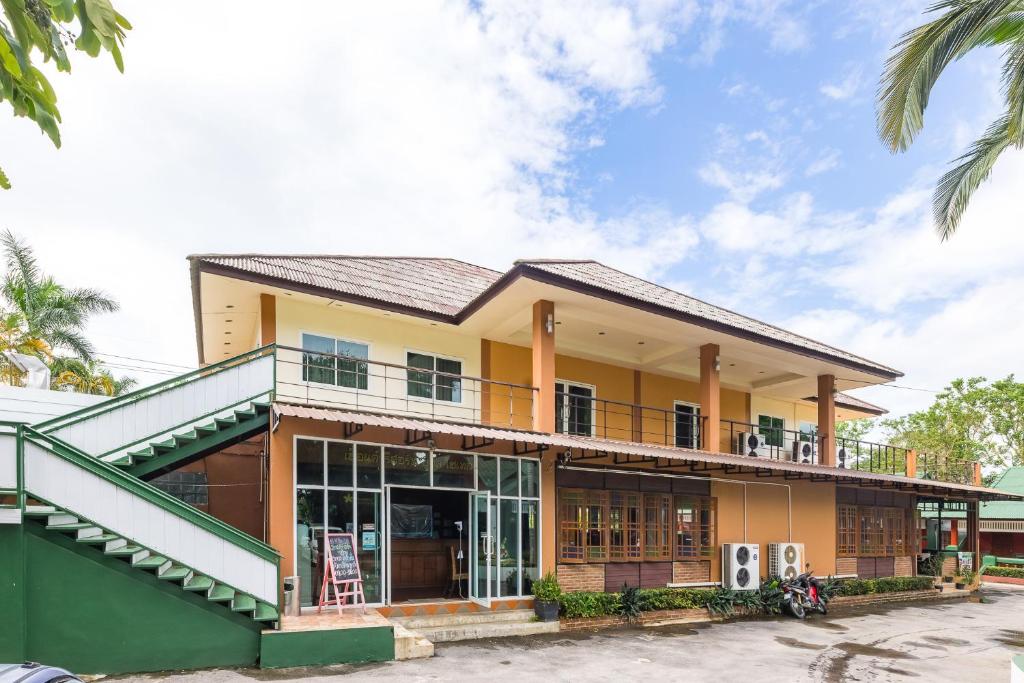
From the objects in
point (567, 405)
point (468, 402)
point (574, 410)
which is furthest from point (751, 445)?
point (468, 402)

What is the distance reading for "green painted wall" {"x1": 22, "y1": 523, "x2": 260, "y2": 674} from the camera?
8.29m

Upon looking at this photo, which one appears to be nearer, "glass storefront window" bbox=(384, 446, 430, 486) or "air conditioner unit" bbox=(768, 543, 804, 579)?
"glass storefront window" bbox=(384, 446, 430, 486)

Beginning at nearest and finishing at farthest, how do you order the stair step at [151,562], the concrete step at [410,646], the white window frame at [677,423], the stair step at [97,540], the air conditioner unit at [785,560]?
1. the stair step at [97,540]
2. the stair step at [151,562]
3. the concrete step at [410,646]
4. the air conditioner unit at [785,560]
5. the white window frame at [677,423]

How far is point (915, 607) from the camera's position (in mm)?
18484

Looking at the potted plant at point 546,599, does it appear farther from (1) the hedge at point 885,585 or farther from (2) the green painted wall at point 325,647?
(1) the hedge at point 885,585

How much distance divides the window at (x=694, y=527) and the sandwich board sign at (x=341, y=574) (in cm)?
774

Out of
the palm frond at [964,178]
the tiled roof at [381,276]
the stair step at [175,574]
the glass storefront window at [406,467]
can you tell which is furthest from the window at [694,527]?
the stair step at [175,574]

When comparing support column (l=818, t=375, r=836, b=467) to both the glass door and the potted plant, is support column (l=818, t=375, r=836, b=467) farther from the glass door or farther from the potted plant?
the glass door

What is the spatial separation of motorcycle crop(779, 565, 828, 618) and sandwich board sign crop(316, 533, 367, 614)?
9.97 m

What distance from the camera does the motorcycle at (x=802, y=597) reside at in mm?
15945

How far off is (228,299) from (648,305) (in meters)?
8.32

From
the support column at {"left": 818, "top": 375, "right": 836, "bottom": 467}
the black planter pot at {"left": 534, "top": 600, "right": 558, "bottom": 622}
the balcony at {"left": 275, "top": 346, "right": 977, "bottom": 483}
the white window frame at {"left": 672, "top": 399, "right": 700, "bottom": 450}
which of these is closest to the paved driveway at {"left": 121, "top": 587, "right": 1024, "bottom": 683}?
the black planter pot at {"left": 534, "top": 600, "right": 558, "bottom": 622}

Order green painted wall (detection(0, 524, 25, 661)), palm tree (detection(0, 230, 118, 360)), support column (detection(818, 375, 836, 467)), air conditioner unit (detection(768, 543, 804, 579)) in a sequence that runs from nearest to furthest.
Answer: green painted wall (detection(0, 524, 25, 661))
air conditioner unit (detection(768, 543, 804, 579))
support column (detection(818, 375, 836, 467))
palm tree (detection(0, 230, 118, 360))

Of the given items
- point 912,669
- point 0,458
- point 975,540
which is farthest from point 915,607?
point 0,458
